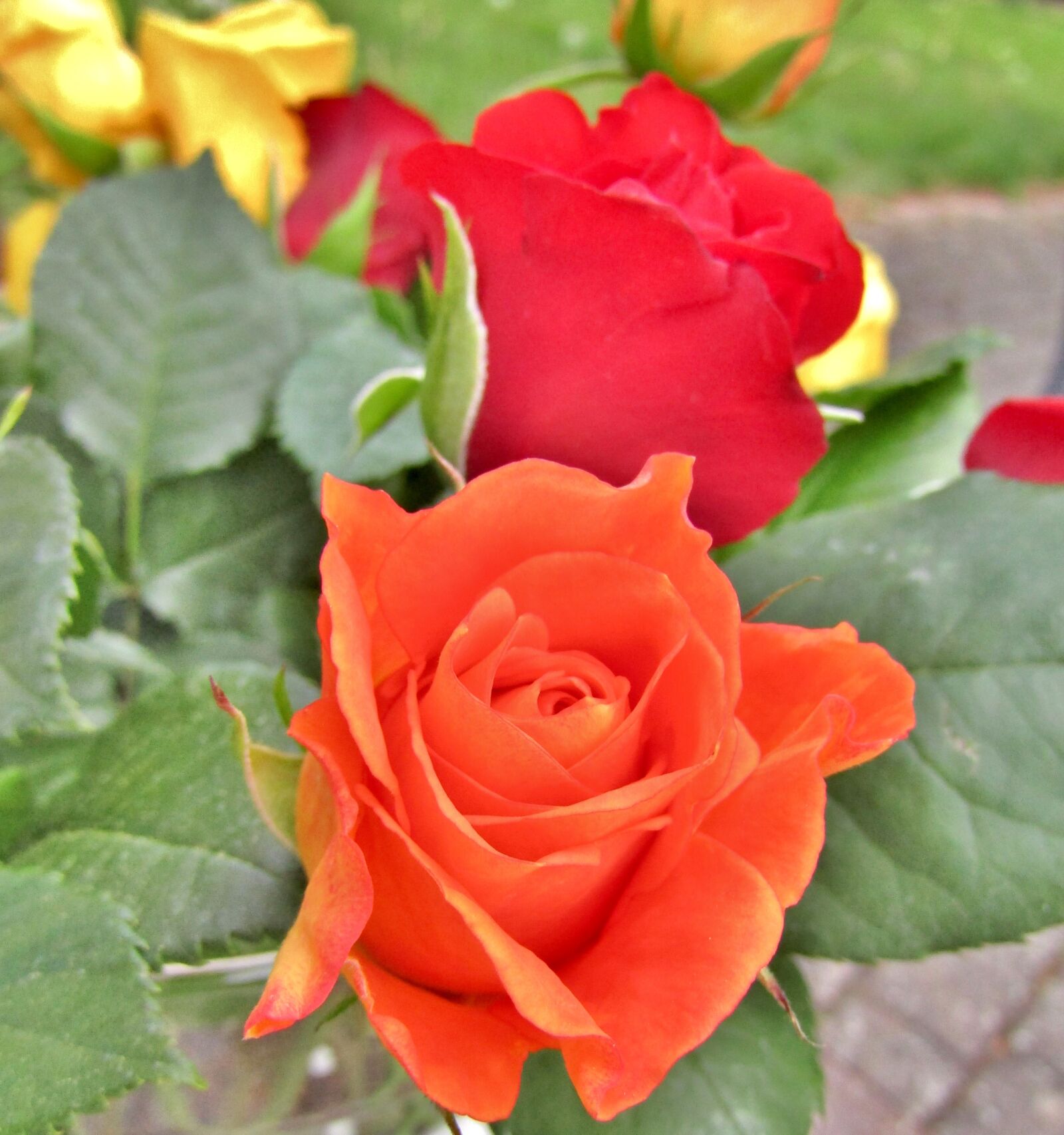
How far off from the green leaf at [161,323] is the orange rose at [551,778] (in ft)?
0.44

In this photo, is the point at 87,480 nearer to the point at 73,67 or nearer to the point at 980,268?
the point at 73,67

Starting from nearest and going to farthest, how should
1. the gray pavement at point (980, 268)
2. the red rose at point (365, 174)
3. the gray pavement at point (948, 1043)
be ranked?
the red rose at point (365, 174) < the gray pavement at point (948, 1043) < the gray pavement at point (980, 268)

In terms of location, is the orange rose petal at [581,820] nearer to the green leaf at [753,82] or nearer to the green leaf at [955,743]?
the green leaf at [955,743]

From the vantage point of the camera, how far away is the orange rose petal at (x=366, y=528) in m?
0.19

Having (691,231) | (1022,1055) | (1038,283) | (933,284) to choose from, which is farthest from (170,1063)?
(1038,283)

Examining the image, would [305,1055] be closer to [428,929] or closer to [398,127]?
[428,929]

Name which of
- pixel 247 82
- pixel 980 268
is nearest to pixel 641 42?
pixel 247 82

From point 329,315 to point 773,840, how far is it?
212mm

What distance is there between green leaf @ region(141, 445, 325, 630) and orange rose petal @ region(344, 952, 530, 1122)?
14 centimetres

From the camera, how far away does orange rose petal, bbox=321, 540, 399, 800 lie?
0.17 m

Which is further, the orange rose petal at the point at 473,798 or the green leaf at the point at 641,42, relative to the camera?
the green leaf at the point at 641,42

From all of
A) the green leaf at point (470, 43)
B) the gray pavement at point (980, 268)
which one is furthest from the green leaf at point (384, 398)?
the gray pavement at point (980, 268)

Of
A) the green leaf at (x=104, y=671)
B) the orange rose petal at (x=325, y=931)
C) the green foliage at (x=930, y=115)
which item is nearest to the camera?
the orange rose petal at (x=325, y=931)

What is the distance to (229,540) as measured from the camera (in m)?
0.32
